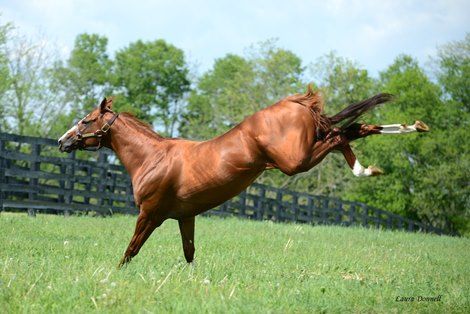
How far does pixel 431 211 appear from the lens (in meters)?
43.2

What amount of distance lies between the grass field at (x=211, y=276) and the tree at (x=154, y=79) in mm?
42589

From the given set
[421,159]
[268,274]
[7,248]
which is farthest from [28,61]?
[268,274]

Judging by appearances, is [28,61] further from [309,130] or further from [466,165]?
[309,130]

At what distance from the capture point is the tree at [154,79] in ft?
176

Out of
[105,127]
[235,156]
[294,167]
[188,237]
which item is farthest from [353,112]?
[105,127]

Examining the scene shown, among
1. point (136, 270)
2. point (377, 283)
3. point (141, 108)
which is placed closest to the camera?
point (136, 270)

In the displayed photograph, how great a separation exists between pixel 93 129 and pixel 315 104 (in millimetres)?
3055

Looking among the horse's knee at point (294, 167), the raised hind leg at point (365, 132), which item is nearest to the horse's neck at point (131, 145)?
the horse's knee at point (294, 167)

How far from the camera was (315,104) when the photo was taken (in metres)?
6.63

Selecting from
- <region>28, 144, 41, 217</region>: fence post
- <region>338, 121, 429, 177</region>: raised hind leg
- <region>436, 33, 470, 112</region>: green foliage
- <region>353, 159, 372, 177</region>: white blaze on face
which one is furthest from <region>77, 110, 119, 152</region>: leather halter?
<region>436, 33, 470, 112</region>: green foliage

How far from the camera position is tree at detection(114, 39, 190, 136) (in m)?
53.7

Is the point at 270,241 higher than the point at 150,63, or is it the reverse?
the point at 150,63

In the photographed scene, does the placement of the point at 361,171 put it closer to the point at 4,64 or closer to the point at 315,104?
the point at 315,104

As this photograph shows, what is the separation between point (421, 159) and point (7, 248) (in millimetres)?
39264
